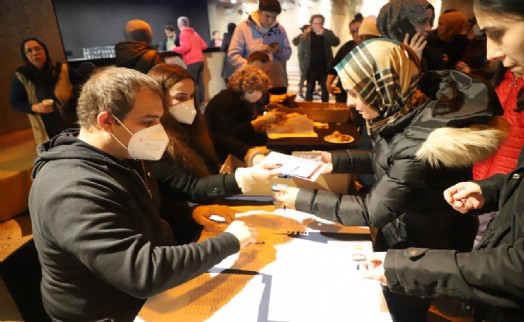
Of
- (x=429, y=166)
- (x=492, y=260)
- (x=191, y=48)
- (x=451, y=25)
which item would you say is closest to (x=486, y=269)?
(x=492, y=260)

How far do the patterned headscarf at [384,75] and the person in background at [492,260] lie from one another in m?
0.43

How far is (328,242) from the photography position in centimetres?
148

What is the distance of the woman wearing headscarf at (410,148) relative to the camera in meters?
1.22

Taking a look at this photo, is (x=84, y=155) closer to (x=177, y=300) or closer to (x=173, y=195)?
(x=177, y=300)

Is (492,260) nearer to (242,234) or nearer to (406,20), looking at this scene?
(242,234)

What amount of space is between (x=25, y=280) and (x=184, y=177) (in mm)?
846

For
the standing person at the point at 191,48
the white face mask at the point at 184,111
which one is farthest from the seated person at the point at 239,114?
the standing person at the point at 191,48

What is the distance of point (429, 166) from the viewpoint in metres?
1.29

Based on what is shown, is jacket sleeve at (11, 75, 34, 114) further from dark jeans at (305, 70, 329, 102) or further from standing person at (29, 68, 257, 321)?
dark jeans at (305, 70, 329, 102)

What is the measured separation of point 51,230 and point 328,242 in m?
1.04

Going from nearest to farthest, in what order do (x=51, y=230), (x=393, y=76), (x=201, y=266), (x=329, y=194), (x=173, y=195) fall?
1. (x=51, y=230)
2. (x=201, y=266)
3. (x=393, y=76)
4. (x=329, y=194)
5. (x=173, y=195)

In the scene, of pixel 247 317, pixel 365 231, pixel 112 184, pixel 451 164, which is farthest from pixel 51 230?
pixel 451 164

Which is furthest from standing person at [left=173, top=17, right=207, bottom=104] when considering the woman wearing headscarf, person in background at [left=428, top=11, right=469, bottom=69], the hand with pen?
the woman wearing headscarf

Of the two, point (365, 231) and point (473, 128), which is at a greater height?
point (473, 128)
